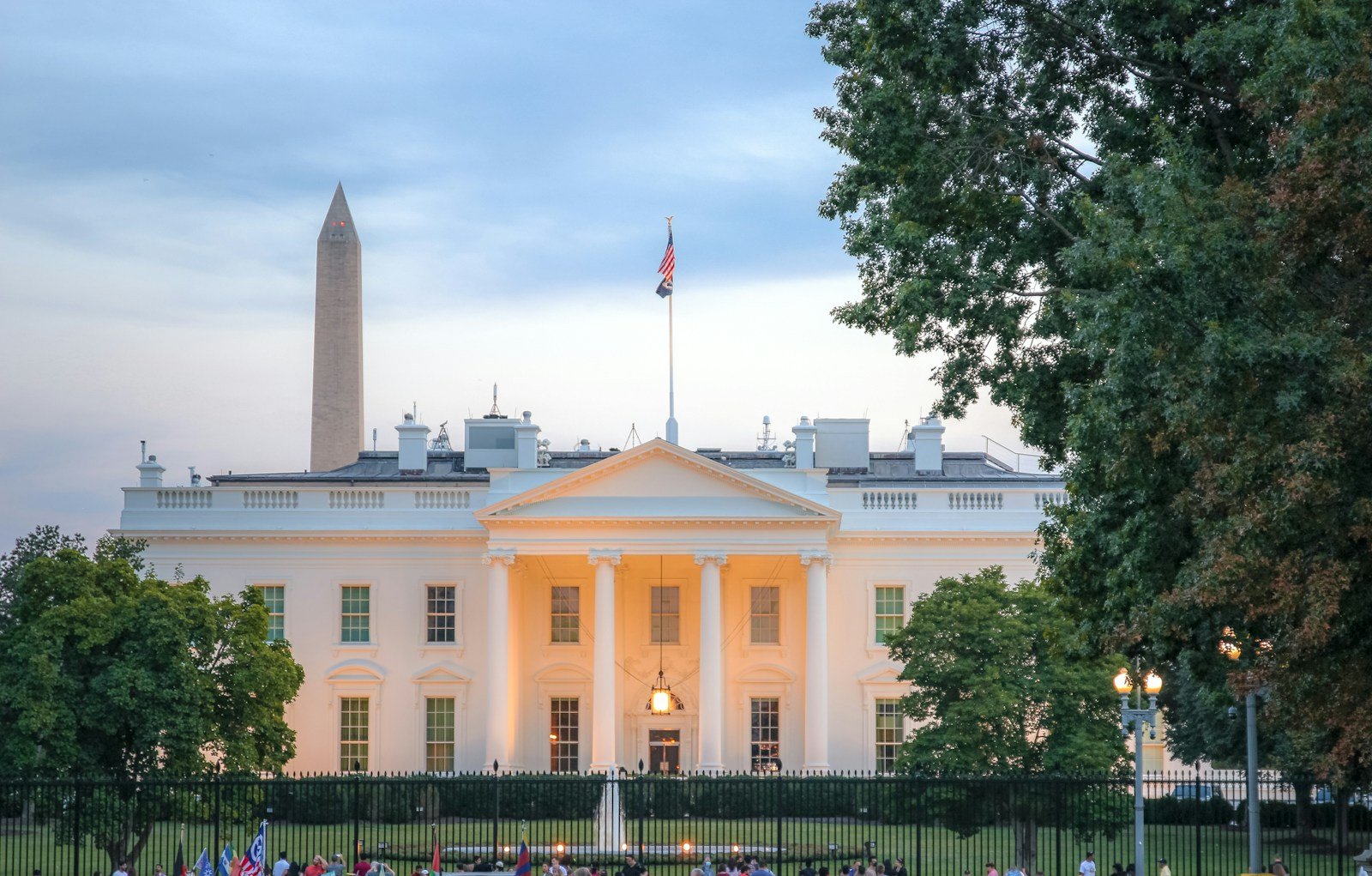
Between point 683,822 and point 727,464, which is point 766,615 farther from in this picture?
point 683,822

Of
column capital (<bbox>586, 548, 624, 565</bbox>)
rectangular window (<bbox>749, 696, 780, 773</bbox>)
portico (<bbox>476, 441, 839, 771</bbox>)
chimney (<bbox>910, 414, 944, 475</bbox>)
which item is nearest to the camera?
column capital (<bbox>586, 548, 624, 565</bbox>)

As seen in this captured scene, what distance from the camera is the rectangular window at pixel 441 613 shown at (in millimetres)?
60094

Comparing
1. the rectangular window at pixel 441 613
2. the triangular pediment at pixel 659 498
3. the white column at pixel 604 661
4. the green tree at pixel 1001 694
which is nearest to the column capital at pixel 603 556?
the white column at pixel 604 661

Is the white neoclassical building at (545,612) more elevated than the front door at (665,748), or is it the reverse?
the white neoclassical building at (545,612)

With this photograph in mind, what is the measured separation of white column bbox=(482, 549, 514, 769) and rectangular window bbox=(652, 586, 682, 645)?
526cm

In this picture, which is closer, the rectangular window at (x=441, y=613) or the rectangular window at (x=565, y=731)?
the rectangular window at (x=441, y=613)

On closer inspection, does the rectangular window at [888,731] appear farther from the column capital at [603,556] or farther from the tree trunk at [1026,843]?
the tree trunk at [1026,843]

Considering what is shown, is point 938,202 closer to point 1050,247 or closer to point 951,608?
point 1050,247

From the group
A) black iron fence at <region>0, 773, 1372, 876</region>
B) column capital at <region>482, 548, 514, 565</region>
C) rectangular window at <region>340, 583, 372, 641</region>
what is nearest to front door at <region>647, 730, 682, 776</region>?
column capital at <region>482, 548, 514, 565</region>

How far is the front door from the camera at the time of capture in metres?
60.4

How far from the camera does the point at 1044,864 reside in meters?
41.6

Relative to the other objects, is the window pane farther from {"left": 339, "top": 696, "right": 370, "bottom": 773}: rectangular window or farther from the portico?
{"left": 339, "top": 696, "right": 370, "bottom": 773}: rectangular window

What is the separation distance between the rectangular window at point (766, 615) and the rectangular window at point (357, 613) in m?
12.2

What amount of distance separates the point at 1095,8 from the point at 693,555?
3591 centimetres
